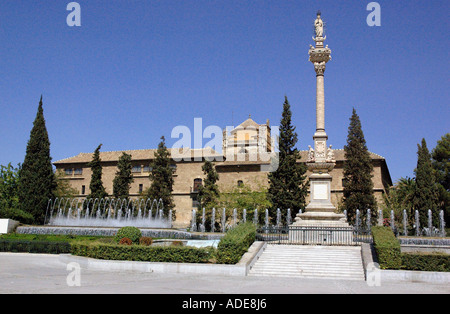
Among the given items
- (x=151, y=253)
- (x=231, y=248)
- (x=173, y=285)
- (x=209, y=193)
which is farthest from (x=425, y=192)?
(x=173, y=285)

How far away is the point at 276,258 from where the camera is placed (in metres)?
15.9

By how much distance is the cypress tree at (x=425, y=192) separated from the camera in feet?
124

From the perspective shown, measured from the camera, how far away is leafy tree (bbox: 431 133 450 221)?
43.5m

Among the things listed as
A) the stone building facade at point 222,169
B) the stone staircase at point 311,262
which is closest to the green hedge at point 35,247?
the stone staircase at point 311,262

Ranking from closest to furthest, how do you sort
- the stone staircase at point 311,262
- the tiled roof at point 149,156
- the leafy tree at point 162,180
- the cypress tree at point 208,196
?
the stone staircase at point 311,262
the cypress tree at point 208,196
the leafy tree at point 162,180
the tiled roof at point 149,156

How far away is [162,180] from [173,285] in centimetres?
3450

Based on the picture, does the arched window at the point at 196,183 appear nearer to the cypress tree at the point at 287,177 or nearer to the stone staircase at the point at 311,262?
the cypress tree at the point at 287,177

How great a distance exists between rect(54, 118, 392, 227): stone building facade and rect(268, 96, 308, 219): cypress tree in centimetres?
626

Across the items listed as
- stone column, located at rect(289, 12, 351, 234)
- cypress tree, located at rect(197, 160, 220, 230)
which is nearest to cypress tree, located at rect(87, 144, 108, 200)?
cypress tree, located at rect(197, 160, 220, 230)

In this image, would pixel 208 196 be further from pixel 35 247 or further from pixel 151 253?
pixel 151 253

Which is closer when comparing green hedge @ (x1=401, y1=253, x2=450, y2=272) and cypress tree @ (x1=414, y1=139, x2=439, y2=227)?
green hedge @ (x1=401, y1=253, x2=450, y2=272)

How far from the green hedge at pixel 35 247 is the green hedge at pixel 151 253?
6.15 m

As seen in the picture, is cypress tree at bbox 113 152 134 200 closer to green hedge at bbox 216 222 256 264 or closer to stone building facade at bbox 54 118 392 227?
stone building facade at bbox 54 118 392 227
